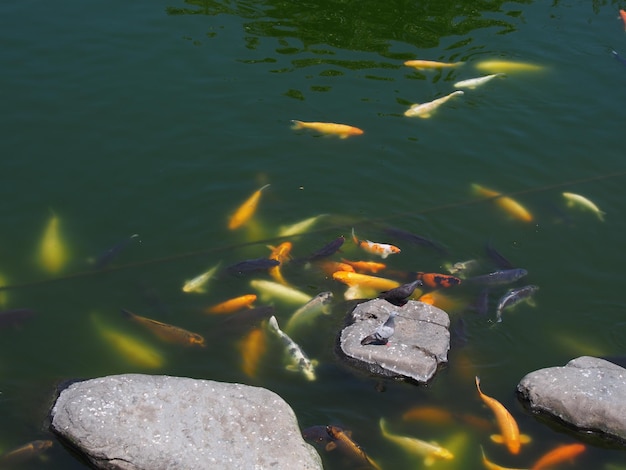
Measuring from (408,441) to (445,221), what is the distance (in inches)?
142

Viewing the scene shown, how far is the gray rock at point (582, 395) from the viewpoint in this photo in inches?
314

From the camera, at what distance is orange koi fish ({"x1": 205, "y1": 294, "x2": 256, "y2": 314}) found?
9.27 metres

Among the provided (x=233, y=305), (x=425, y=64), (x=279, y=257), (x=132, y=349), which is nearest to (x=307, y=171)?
(x=279, y=257)

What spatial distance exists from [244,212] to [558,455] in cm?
475

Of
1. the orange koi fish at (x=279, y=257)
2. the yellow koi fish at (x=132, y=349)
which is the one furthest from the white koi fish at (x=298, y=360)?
the yellow koi fish at (x=132, y=349)

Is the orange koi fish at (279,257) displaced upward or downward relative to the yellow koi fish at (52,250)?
upward

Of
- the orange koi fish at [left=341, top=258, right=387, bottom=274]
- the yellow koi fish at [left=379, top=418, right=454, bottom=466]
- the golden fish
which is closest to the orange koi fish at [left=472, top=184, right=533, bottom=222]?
the orange koi fish at [left=341, top=258, right=387, bottom=274]

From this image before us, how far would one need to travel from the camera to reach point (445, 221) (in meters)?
10.8

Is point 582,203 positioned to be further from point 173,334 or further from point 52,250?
point 52,250

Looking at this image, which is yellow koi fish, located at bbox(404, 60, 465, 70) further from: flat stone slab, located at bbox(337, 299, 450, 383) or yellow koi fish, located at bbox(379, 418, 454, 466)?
yellow koi fish, located at bbox(379, 418, 454, 466)

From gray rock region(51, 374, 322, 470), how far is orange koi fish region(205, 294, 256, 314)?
1491 mm

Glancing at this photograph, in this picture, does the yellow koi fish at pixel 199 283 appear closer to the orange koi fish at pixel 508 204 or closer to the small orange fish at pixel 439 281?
the small orange fish at pixel 439 281

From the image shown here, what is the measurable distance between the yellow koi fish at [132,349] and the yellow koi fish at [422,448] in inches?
95.6

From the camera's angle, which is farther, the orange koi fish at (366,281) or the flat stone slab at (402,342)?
the orange koi fish at (366,281)
